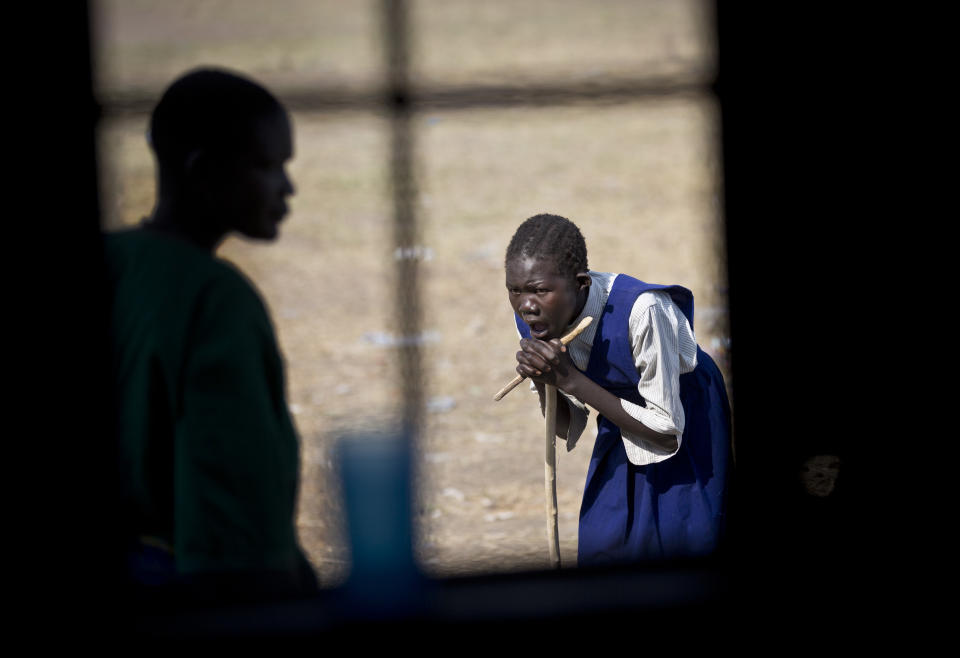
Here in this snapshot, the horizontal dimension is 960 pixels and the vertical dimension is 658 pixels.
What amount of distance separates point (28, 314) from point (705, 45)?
1.52 meters

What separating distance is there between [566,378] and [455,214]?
9537 mm

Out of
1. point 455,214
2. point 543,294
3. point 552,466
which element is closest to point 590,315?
point 543,294

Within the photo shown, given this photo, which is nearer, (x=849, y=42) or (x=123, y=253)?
(x=123, y=253)

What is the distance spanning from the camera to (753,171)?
2604 mm

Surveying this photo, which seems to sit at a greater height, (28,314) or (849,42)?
(849,42)

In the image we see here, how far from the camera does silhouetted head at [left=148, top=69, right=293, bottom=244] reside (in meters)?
2.24

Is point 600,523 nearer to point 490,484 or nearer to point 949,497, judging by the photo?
point 949,497

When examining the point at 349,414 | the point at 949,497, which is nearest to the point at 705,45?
the point at 949,497

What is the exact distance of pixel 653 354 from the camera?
3.20 meters

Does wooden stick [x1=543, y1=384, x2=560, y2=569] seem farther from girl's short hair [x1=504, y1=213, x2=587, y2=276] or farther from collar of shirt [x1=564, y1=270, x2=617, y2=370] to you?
girl's short hair [x1=504, y1=213, x2=587, y2=276]

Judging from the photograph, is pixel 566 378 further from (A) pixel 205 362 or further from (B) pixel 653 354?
(A) pixel 205 362

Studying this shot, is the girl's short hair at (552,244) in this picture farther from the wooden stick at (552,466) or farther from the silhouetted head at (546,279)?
the wooden stick at (552,466)

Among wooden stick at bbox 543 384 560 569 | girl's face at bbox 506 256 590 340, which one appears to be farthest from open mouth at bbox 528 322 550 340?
wooden stick at bbox 543 384 560 569

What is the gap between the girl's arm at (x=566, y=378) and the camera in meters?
3.11
